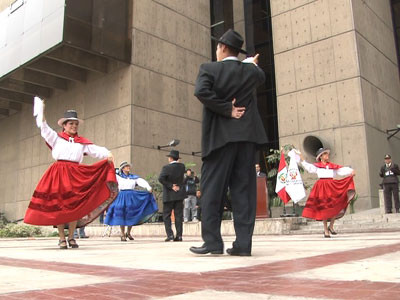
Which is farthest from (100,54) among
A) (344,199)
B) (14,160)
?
(344,199)

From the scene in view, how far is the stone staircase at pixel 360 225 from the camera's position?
972 cm

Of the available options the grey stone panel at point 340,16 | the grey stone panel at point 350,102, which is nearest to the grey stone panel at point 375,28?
the grey stone panel at point 340,16

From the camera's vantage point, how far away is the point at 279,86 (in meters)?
17.0

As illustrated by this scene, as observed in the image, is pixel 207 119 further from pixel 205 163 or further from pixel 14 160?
pixel 14 160

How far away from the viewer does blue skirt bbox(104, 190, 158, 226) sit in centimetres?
898

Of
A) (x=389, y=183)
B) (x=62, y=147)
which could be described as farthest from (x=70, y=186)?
(x=389, y=183)

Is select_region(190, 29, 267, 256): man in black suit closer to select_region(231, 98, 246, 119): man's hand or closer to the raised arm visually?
select_region(231, 98, 246, 119): man's hand

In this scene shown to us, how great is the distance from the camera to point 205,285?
199 centimetres

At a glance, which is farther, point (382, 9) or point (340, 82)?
point (382, 9)

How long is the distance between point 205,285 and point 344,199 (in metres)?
6.36

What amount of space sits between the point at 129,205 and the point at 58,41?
A: 877 cm

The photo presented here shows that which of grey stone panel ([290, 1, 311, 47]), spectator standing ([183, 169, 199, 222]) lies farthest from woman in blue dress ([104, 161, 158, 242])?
grey stone panel ([290, 1, 311, 47])

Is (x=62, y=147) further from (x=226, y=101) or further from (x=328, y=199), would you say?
(x=328, y=199)

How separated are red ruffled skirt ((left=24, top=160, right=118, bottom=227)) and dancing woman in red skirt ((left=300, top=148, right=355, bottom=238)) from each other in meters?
3.68
